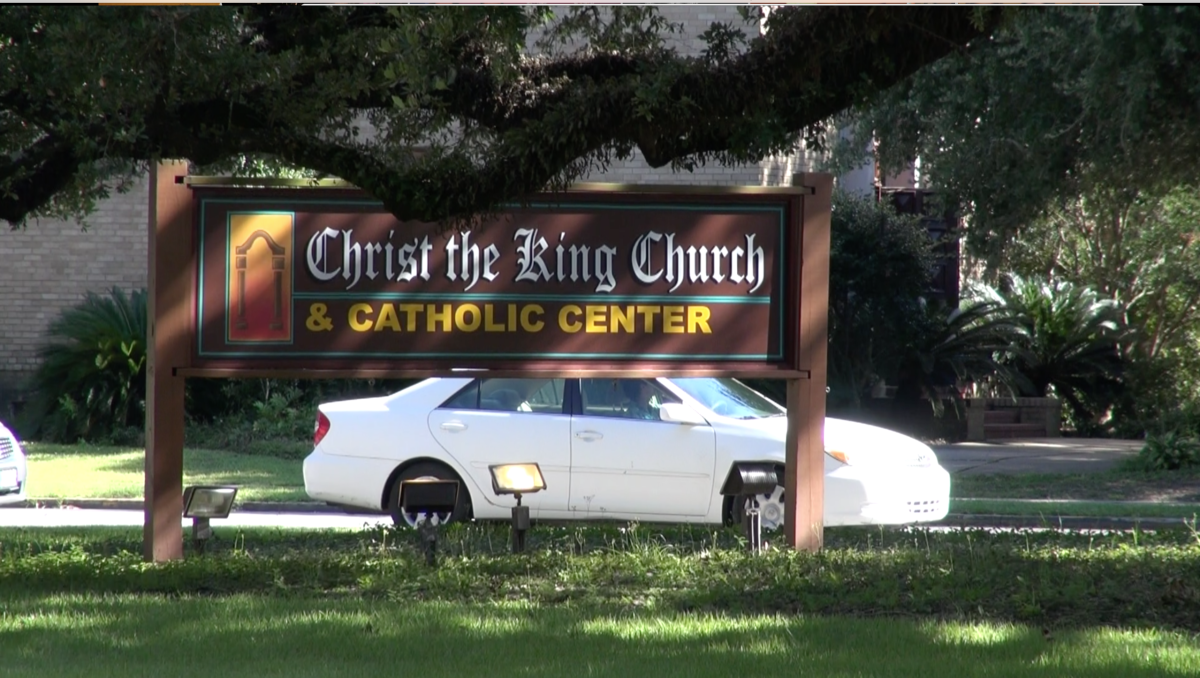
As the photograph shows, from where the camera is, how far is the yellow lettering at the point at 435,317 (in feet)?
27.1

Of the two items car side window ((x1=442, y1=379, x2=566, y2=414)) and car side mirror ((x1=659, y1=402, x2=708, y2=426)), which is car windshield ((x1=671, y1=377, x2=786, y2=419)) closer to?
car side mirror ((x1=659, y1=402, x2=708, y2=426))

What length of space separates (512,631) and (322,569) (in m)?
2.12

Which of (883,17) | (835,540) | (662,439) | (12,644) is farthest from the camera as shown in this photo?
(662,439)

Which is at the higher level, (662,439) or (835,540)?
(662,439)

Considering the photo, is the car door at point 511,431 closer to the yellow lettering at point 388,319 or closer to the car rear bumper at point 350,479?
the car rear bumper at point 350,479

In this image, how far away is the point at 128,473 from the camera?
1652 cm

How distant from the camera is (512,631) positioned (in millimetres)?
6074

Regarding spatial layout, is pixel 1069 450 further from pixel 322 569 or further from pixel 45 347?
pixel 45 347

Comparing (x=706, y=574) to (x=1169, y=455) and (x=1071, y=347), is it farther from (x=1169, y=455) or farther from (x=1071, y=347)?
(x=1071, y=347)

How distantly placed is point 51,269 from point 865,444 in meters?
18.0

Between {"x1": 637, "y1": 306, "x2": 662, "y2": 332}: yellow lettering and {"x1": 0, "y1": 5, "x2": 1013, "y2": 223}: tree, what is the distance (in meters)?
1.06

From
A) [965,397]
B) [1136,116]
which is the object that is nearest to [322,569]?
[1136,116]

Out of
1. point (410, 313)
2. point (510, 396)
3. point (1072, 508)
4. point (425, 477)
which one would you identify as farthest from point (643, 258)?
point (1072, 508)

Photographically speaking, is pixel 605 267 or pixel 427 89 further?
pixel 605 267
